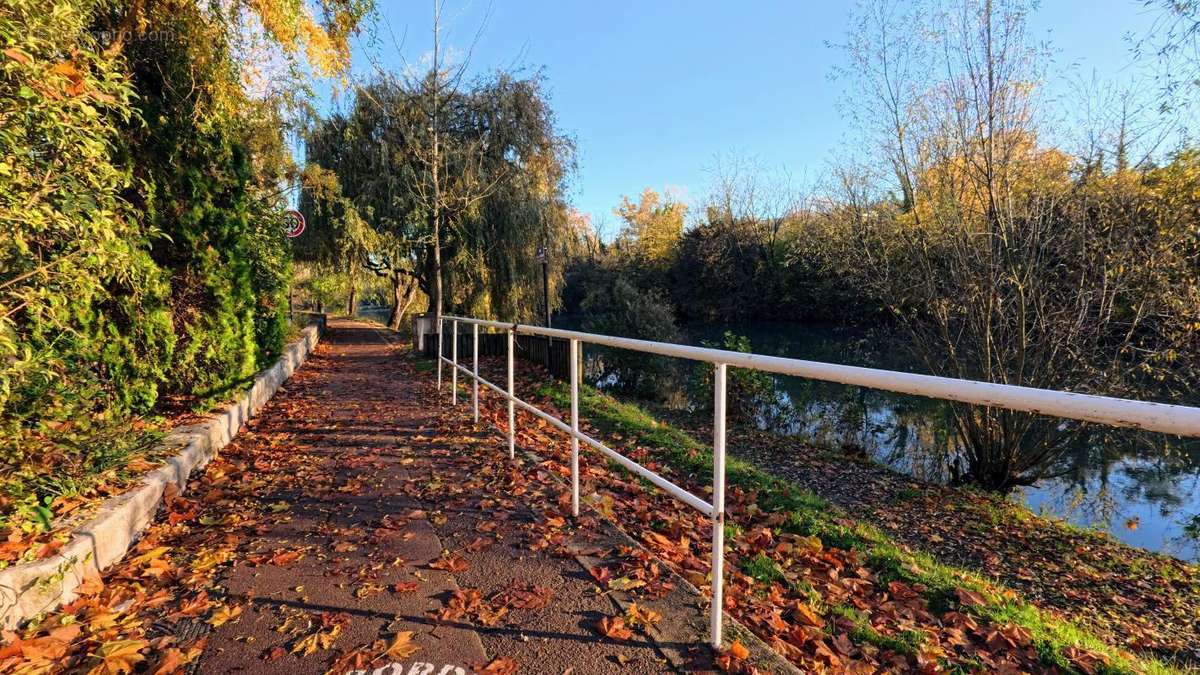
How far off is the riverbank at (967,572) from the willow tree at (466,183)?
902 cm

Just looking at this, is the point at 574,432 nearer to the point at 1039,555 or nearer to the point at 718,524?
the point at 718,524

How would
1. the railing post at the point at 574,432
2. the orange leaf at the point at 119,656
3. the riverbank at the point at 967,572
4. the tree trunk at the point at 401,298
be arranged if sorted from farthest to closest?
the tree trunk at the point at 401,298, the railing post at the point at 574,432, the riverbank at the point at 967,572, the orange leaf at the point at 119,656

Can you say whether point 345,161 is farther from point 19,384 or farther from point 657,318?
point 19,384

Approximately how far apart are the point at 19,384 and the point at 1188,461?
12347 mm

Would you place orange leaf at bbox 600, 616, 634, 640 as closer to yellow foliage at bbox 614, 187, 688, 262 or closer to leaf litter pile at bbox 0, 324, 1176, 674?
leaf litter pile at bbox 0, 324, 1176, 674

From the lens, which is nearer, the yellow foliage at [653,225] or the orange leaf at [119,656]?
the orange leaf at [119,656]

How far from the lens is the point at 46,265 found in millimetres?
3064

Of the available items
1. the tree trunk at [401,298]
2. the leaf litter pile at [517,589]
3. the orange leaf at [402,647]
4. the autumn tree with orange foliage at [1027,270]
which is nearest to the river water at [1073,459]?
the autumn tree with orange foliage at [1027,270]

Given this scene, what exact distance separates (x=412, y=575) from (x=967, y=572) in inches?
175

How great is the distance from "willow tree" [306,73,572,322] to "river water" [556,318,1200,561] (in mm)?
7925

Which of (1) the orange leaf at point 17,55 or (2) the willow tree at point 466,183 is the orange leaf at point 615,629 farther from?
(2) the willow tree at point 466,183

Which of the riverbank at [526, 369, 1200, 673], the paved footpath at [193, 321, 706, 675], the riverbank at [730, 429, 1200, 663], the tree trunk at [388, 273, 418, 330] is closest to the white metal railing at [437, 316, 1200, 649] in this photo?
the paved footpath at [193, 321, 706, 675]

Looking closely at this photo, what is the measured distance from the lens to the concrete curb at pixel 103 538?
2.40 meters

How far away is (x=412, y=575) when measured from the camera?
2.93 m
